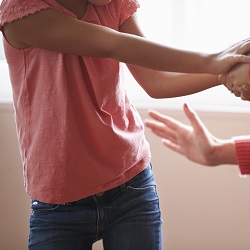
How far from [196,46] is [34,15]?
88 centimetres

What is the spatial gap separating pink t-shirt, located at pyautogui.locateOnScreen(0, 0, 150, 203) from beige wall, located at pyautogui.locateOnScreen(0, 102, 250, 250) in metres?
0.65

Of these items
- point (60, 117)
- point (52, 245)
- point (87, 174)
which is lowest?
point (52, 245)

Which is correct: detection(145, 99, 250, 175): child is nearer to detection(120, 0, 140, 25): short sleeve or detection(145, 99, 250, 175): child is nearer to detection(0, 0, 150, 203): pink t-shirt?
detection(0, 0, 150, 203): pink t-shirt

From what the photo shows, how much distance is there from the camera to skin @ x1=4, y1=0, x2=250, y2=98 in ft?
3.15

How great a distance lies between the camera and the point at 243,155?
35.3 inches

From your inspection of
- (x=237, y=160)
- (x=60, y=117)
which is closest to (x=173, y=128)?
(x=237, y=160)

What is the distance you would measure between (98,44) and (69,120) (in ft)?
0.52

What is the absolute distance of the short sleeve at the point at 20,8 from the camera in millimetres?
949

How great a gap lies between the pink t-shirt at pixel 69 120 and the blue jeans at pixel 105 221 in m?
0.03

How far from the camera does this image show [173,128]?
37.0 inches

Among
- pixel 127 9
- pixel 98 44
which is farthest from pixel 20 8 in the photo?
pixel 127 9

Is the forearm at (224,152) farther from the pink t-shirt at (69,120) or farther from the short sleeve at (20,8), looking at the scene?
the short sleeve at (20,8)

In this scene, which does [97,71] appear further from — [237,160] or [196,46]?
[196,46]

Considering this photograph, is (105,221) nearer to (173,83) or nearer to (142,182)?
(142,182)
